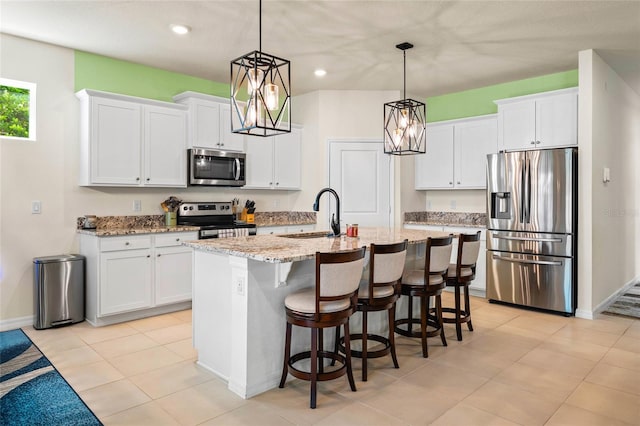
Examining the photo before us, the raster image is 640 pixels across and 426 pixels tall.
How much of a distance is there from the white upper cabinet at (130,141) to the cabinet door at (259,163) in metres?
0.95

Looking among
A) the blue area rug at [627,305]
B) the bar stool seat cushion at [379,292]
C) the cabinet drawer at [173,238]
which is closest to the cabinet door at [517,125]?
the blue area rug at [627,305]

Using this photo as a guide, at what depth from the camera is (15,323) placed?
159 inches

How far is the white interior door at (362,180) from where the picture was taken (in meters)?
5.97

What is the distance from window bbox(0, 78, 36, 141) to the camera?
4.04 metres

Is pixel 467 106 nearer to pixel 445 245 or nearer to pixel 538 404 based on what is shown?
pixel 445 245

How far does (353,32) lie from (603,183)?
3308mm

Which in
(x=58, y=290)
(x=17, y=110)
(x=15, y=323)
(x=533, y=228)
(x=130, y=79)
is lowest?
(x=15, y=323)

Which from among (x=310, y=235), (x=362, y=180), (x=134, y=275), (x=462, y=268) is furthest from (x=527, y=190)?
(x=134, y=275)

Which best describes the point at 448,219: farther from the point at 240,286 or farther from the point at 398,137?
the point at 240,286

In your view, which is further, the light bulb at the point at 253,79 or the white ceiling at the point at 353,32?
the white ceiling at the point at 353,32

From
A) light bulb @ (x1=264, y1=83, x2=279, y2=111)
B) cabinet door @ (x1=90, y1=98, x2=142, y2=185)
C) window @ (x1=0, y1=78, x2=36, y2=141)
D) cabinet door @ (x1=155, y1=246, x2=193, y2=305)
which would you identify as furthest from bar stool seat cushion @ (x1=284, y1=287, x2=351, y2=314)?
window @ (x1=0, y1=78, x2=36, y2=141)

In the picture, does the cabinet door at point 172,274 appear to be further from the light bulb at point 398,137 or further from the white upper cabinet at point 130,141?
the light bulb at point 398,137

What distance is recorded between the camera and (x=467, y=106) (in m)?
6.11

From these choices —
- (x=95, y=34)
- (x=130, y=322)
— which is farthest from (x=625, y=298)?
(x=95, y=34)
